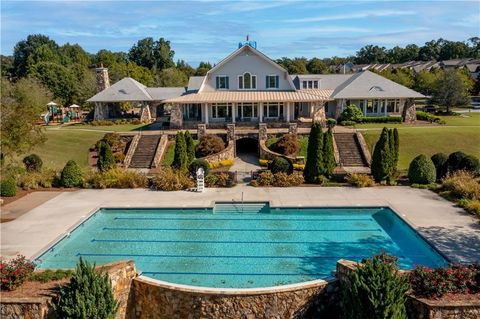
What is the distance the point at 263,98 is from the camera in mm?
37875

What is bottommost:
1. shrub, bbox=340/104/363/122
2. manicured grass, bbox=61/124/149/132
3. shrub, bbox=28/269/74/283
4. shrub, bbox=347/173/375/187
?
shrub, bbox=28/269/74/283

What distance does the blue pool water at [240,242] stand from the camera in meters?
14.6

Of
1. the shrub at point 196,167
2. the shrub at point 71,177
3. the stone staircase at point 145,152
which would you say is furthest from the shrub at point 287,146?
the shrub at point 71,177

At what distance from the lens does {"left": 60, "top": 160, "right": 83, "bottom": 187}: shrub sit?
2570 centimetres

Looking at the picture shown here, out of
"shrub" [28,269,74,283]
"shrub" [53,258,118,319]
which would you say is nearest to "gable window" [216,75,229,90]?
"shrub" [28,269,74,283]

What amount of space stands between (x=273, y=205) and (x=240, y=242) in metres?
4.85

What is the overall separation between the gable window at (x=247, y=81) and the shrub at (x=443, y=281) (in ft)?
101

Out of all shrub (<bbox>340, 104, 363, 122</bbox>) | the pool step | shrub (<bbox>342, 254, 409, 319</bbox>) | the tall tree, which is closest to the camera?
shrub (<bbox>342, 254, 409, 319</bbox>)

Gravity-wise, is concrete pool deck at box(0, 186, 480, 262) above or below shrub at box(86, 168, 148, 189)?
below

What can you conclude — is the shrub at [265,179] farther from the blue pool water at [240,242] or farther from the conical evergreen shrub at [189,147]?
the conical evergreen shrub at [189,147]

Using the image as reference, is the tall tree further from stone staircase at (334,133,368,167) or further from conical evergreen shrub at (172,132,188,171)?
conical evergreen shrub at (172,132,188,171)

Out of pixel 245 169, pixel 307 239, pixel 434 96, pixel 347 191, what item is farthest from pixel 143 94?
pixel 434 96

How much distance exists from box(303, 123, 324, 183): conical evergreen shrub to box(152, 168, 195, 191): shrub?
24.5 ft

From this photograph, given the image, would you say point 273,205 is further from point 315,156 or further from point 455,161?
point 455,161
